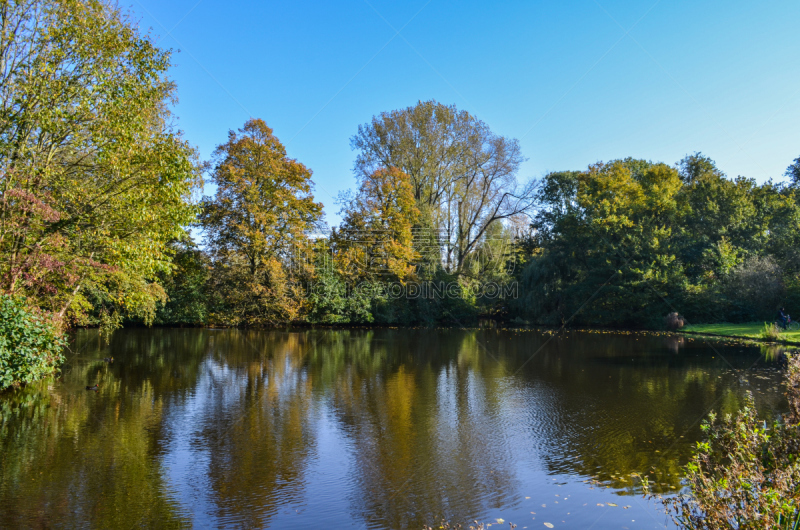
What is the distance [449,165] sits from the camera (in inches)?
1404

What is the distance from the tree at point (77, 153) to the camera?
32.7 ft

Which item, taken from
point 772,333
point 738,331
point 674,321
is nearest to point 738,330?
point 738,331

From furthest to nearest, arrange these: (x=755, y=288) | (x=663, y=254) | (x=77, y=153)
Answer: (x=663, y=254)
(x=755, y=288)
(x=77, y=153)

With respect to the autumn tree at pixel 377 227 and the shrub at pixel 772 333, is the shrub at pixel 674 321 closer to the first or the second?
the shrub at pixel 772 333

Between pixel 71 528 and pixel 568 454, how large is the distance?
18.3 ft

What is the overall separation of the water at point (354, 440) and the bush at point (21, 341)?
22.3 inches

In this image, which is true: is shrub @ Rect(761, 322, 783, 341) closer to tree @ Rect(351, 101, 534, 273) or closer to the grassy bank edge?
the grassy bank edge

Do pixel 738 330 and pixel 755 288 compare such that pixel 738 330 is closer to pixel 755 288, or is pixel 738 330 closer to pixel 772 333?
pixel 772 333

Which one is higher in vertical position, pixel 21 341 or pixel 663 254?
pixel 663 254

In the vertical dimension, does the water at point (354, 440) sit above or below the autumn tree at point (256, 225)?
below

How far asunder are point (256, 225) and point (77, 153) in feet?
54.2

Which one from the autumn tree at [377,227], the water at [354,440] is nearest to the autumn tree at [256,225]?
the autumn tree at [377,227]

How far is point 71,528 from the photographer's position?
445 cm

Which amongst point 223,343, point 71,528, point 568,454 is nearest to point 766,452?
point 568,454
